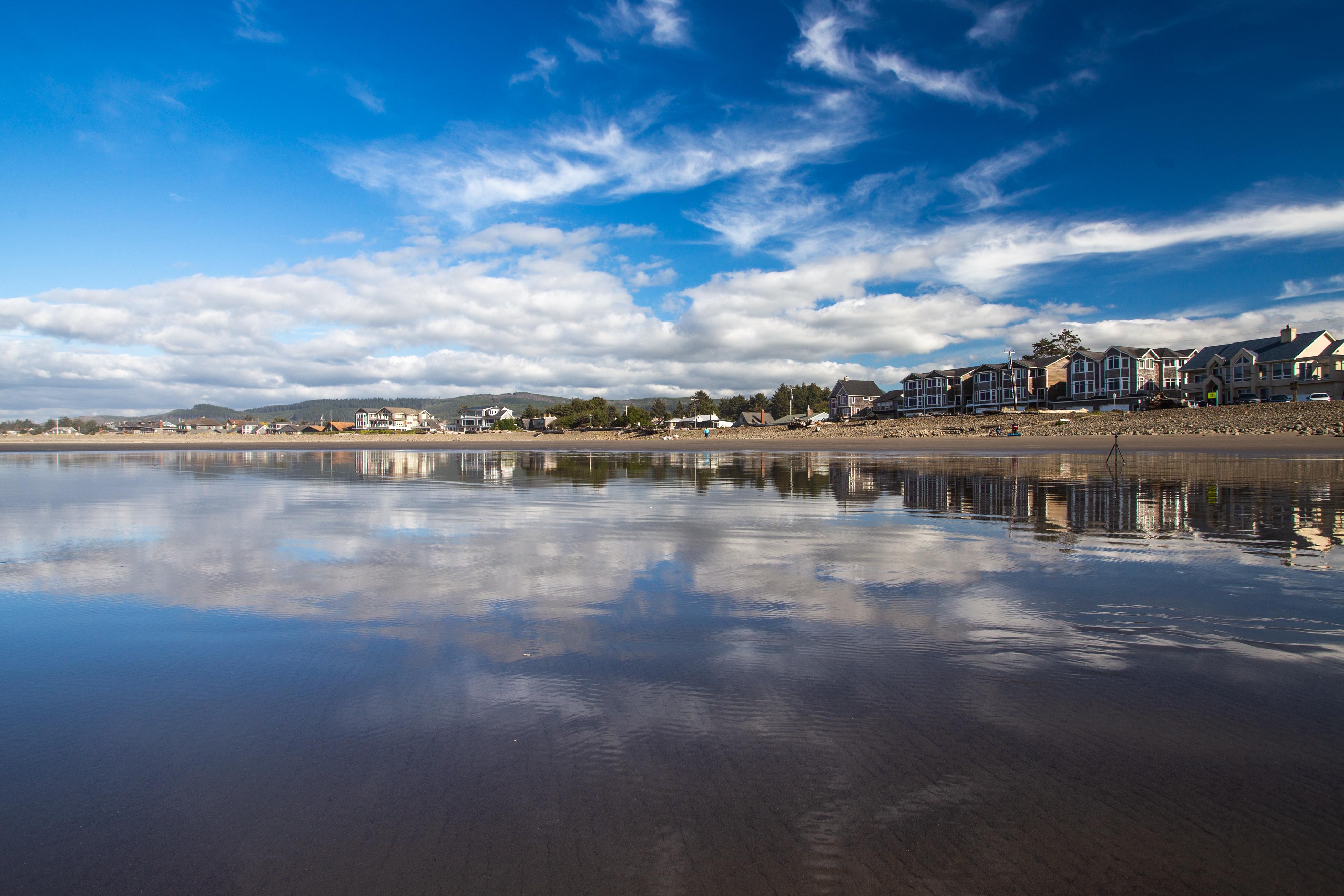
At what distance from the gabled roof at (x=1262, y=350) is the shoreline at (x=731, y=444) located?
3578 centimetres

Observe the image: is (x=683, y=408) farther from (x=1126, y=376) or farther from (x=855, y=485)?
(x=855, y=485)

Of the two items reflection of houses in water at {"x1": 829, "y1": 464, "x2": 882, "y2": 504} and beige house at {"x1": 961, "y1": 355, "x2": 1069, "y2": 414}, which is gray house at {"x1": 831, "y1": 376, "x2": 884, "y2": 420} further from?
reflection of houses in water at {"x1": 829, "y1": 464, "x2": 882, "y2": 504}

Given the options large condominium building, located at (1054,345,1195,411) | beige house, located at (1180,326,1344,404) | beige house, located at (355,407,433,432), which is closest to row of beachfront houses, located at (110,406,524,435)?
beige house, located at (355,407,433,432)

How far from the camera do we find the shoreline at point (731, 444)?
3628 centimetres

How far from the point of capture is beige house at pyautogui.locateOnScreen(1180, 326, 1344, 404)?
64.6 metres

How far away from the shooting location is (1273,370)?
67500 millimetres

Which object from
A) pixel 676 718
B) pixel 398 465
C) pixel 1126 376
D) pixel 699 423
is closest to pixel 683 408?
pixel 699 423

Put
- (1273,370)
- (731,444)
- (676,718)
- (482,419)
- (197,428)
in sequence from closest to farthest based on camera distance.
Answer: (676,718), (731,444), (1273,370), (197,428), (482,419)

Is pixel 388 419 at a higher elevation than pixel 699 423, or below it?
higher

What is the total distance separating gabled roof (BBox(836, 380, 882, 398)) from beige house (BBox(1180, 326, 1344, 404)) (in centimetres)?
5224

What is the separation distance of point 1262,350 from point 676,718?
90.7 m

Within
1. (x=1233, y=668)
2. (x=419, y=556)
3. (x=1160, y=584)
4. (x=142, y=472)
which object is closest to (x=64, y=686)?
(x=419, y=556)

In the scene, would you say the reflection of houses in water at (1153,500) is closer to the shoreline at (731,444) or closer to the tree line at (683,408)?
the shoreline at (731,444)

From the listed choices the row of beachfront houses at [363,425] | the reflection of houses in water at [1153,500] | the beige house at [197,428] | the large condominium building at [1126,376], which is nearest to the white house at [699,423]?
the row of beachfront houses at [363,425]
